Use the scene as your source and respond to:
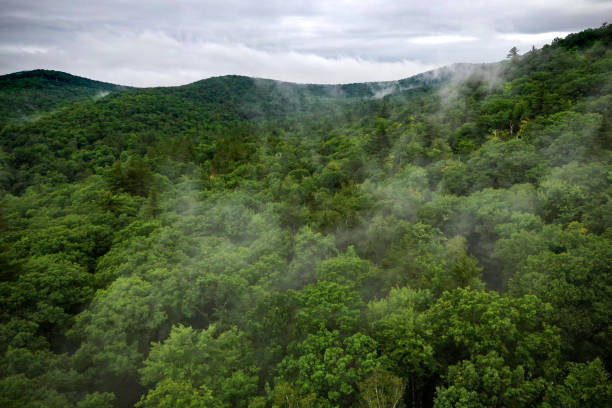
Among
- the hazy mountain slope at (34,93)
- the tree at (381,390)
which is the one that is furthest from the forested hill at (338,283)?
the hazy mountain slope at (34,93)

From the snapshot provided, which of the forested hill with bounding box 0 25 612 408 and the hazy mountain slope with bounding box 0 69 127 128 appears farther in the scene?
the hazy mountain slope with bounding box 0 69 127 128

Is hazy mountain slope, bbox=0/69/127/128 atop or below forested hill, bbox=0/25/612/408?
atop

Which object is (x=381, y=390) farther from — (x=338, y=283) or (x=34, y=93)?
(x=34, y=93)

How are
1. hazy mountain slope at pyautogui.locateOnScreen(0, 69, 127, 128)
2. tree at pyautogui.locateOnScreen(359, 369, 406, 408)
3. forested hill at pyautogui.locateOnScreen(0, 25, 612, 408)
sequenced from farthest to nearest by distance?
1. hazy mountain slope at pyautogui.locateOnScreen(0, 69, 127, 128)
2. forested hill at pyautogui.locateOnScreen(0, 25, 612, 408)
3. tree at pyautogui.locateOnScreen(359, 369, 406, 408)

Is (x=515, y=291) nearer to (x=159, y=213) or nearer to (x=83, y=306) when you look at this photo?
(x=83, y=306)

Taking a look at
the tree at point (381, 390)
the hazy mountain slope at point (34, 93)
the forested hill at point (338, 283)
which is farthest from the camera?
the hazy mountain slope at point (34, 93)

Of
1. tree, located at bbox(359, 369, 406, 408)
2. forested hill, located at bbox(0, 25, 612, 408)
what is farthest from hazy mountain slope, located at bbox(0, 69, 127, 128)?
tree, located at bbox(359, 369, 406, 408)

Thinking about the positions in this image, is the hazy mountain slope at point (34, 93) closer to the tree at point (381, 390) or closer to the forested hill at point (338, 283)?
the forested hill at point (338, 283)

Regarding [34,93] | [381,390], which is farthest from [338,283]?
[34,93]

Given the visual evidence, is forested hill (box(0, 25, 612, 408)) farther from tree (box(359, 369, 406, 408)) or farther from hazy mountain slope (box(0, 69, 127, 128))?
hazy mountain slope (box(0, 69, 127, 128))
